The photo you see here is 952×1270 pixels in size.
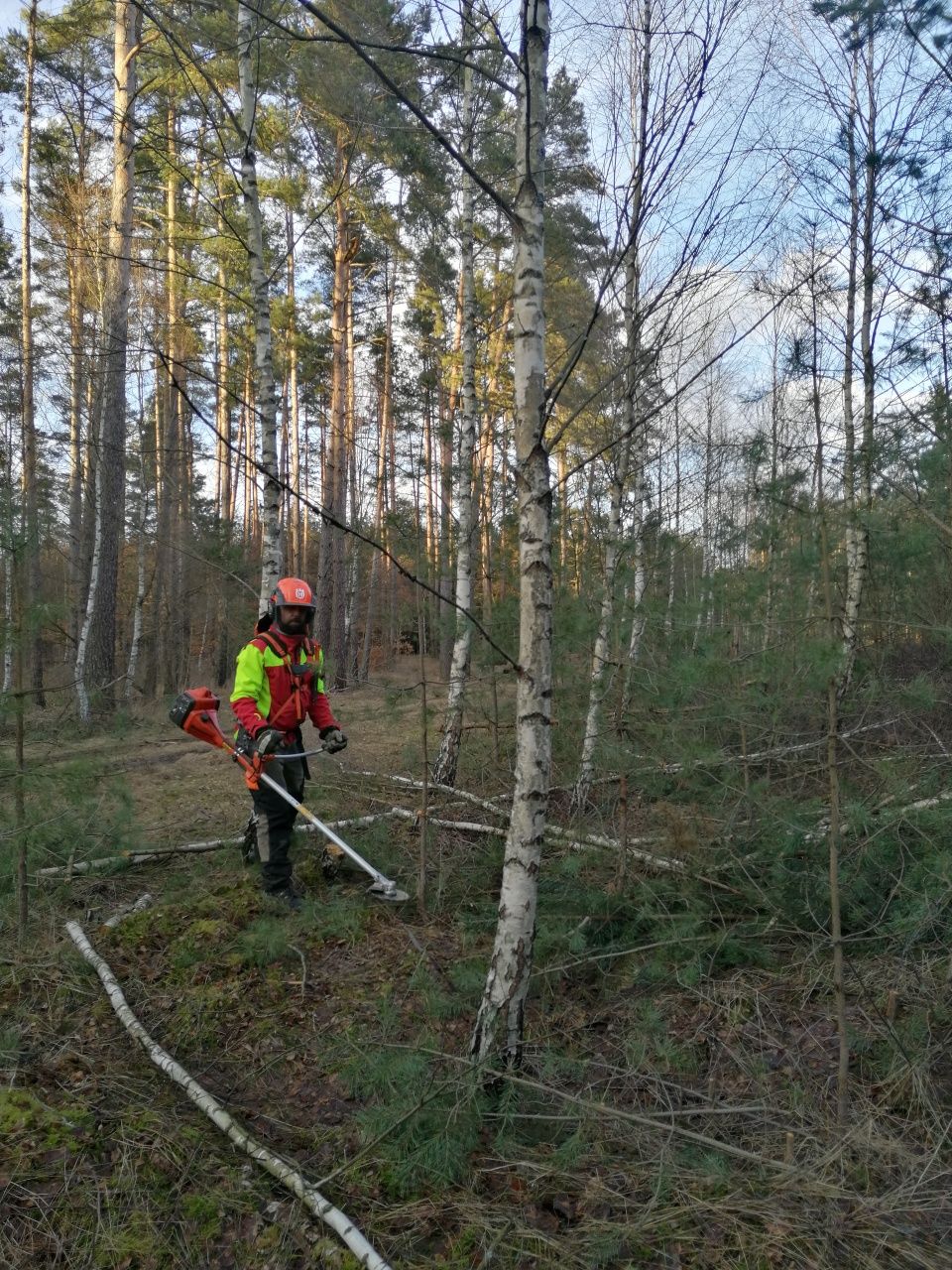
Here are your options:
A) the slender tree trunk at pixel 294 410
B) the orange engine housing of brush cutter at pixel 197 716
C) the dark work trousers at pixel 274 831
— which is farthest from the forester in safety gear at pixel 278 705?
the slender tree trunk at pixel 294 410

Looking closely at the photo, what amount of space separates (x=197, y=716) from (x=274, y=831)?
3.07 feet

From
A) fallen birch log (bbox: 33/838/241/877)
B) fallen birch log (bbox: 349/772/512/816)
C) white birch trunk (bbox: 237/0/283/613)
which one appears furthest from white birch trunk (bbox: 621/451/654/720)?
fallen birch log (bbox: 33/838/241/877)

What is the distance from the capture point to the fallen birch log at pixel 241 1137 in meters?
2.41

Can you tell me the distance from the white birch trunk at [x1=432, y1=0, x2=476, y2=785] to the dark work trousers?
2.27m

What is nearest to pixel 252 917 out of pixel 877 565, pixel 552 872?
pixel 552 872

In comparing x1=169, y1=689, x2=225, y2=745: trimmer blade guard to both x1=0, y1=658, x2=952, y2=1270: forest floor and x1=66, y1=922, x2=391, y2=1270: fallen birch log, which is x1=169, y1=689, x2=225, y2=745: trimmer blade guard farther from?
x1=66, y1=922, x2=391, y2=1270: fallen birch log

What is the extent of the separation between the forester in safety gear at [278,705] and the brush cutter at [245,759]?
4.4 inches

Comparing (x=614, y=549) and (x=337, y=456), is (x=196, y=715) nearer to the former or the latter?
(x=614, y=549)

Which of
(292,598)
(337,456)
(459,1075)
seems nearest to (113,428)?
(337,456)

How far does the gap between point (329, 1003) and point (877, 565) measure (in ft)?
25.9

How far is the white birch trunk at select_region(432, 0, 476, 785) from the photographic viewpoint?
286 inches

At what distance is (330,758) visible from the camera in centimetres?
750

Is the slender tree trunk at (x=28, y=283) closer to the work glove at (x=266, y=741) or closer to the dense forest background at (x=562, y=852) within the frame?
the dense forest background at (x=562, y=852)

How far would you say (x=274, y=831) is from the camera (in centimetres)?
490
